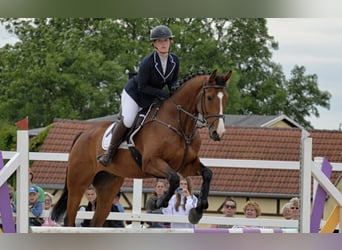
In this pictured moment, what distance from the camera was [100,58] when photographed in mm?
30391

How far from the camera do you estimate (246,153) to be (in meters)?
25.3

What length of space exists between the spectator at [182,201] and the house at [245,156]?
11834mm

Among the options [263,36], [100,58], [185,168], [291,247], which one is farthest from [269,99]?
[291,247]

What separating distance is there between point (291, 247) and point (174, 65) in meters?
2.98

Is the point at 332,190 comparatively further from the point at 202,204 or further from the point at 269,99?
the point at 269,99

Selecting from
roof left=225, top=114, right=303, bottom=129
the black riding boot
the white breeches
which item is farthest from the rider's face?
roof left=225, top=114, right=303, bottom=129

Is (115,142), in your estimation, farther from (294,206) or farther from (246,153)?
(246,153)

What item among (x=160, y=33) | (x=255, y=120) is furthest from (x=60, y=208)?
(x=255, y=120)

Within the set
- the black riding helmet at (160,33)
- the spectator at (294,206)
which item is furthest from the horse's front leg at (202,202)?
the spectator at (294,206)

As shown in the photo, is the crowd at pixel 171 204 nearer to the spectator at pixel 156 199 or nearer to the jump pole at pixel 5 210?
the spectator at pixel 156 199

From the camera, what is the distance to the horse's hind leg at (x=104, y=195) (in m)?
6.99

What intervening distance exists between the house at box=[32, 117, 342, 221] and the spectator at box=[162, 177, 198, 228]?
1183cm

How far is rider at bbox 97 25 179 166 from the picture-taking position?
20.5 ft

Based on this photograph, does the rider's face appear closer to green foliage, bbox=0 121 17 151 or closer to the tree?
green foliage, bbox=0 121 17 151
